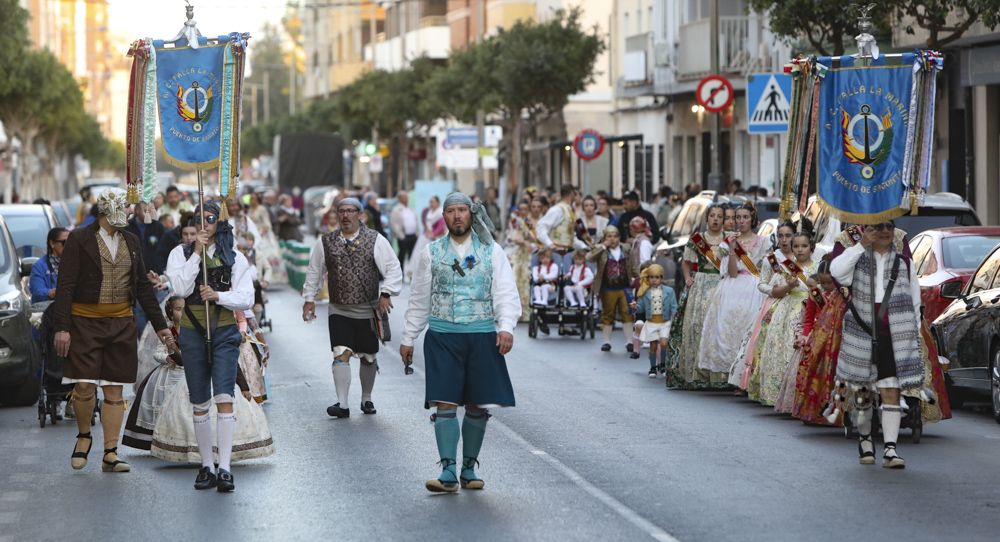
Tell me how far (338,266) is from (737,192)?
15.9 meters

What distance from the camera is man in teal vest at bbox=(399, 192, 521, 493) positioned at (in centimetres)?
1117

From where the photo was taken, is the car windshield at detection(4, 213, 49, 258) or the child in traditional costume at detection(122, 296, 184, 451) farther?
the car windshield at detection(4, 213, 49, 258)

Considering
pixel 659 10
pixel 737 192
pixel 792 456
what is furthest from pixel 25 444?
pixel 659 10

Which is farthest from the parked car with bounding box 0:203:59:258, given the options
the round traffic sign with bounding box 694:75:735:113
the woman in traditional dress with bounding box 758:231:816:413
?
the round traffic sign with bounding box 694:75:735:113

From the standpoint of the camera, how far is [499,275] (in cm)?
1123

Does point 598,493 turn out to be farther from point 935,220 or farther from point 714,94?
point 714,94

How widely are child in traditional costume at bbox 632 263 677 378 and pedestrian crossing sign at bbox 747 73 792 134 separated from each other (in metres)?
7.59

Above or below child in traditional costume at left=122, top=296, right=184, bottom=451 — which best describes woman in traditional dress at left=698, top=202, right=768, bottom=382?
above

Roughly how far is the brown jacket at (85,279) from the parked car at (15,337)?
435 centimetres

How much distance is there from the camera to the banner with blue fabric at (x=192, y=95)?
42.8 feet

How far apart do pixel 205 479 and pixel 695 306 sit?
270 inches

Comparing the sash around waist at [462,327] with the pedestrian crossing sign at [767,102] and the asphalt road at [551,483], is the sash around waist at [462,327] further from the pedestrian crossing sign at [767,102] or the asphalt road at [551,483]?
the pedestrian crossing sign at [767,102]

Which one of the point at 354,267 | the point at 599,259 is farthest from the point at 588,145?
the point at 354,267

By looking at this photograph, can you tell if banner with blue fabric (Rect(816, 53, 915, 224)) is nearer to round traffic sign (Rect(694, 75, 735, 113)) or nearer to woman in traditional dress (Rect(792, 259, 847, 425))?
woman in traditional dress (Rect(792, 259, 847, 425))
